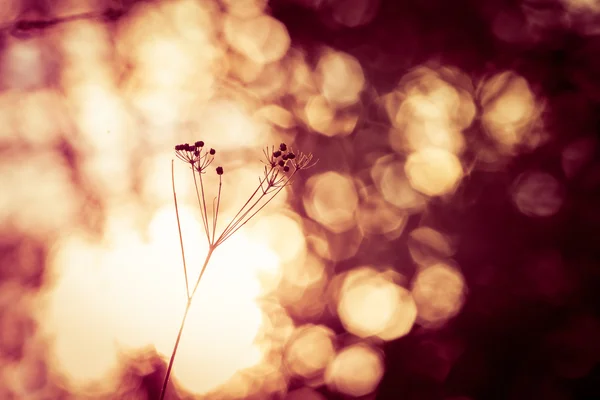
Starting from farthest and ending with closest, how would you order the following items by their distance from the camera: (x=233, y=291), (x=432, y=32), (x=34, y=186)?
(x=432, y=32), (x=233, y=291), (x=34, y=186)

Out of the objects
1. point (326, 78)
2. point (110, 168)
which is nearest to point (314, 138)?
point (326, 78)

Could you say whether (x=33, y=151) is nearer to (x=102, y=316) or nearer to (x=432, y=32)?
(x=102, y=316)

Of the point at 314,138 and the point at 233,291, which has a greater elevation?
the point at 314,138

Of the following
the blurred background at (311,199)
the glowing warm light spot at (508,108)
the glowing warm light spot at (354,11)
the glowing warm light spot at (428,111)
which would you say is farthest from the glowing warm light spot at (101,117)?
the glowing warm light spot at (508,108)

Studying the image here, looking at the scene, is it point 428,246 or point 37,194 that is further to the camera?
point 428,246

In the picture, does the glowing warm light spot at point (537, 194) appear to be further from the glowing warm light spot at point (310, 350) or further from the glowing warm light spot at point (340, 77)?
the glowing warm light spot at point (310, 350)

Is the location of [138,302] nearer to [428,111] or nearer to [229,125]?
[229,125]

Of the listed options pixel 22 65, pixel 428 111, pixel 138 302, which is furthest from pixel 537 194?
A: pixel 22 65

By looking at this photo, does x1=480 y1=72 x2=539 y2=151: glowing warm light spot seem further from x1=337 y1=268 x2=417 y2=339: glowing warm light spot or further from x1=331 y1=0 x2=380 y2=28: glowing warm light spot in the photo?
x1=337 y1=268 x2=417 y2=339: glowing warm light spot
